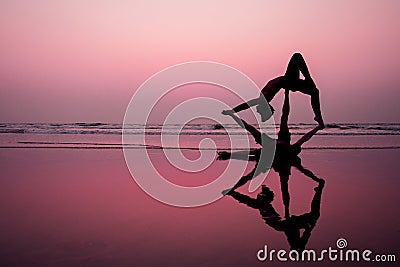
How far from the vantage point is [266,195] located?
24.4ft

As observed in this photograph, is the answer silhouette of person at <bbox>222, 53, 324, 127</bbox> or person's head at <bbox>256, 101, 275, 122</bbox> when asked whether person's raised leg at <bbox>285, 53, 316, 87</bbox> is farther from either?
person's head at <bbox>256, 101, 275, 122</bbox>

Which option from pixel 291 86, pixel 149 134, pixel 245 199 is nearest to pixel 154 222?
pixel 245 199

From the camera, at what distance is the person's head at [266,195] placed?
23.3ft

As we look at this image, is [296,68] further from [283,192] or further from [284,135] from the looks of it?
[283,192]

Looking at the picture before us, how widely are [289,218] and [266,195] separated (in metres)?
1.65

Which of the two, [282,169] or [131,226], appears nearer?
[131,226]

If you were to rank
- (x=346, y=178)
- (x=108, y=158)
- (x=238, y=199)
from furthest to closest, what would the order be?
(x=108, y=158) → (x=346, y=178) → (x=238, y=199)

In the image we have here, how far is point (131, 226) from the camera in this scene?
537 centimetres

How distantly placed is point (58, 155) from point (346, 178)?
879cm

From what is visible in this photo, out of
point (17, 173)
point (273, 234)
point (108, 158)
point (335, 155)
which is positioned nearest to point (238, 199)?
point (273, 234)

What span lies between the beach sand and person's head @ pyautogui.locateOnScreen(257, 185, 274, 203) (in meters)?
0.14

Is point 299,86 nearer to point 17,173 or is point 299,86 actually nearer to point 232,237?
point 232,237

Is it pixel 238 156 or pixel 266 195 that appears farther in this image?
pixel 238 156

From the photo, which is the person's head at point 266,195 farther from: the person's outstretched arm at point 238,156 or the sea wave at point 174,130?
the sea wave at point 174,130
